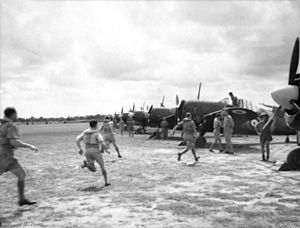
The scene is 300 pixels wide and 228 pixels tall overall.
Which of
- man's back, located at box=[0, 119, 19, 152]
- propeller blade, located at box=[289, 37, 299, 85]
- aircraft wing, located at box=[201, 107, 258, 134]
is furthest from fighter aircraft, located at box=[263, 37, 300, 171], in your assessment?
aircraft wing, located at box=[201, 107, 258, 134]

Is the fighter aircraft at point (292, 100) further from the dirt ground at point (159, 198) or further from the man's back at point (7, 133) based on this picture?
the man's back at point (7, 133)

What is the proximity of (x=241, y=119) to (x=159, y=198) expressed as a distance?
39.2 ft

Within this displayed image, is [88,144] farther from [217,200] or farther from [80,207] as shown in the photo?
[217,200]

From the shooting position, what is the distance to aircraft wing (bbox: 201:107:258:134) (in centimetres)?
1597

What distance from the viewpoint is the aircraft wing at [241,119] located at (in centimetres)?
1597

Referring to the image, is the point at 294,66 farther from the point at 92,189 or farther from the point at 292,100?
the point at 92,189

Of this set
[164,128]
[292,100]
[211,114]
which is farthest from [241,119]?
[292,100]

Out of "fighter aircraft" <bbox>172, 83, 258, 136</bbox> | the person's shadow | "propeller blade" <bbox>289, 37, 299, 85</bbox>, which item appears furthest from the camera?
"fighter aircraft" <bbox>172, 83, 258, 136</bbox>

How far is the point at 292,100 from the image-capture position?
26.2ft

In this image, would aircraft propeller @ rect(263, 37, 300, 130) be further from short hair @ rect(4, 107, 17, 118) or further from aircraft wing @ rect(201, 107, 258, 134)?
aircraft wing @ rect(201, 107, 258, 134)

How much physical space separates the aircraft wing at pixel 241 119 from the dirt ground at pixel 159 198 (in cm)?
730

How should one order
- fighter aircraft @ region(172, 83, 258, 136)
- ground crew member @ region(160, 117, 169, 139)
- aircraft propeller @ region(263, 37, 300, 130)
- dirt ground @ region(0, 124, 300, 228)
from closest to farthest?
dirt ground @ region(0, 124, 300, 228)
aircraft propeller @ region(263, 37, 300, 130)
fighter aircraft @ region(172, 83, 258, 136)
ground crew member @ region(160, 117, 169, 139)

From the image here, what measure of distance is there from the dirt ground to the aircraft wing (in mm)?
7298

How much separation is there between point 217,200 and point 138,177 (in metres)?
2.76
